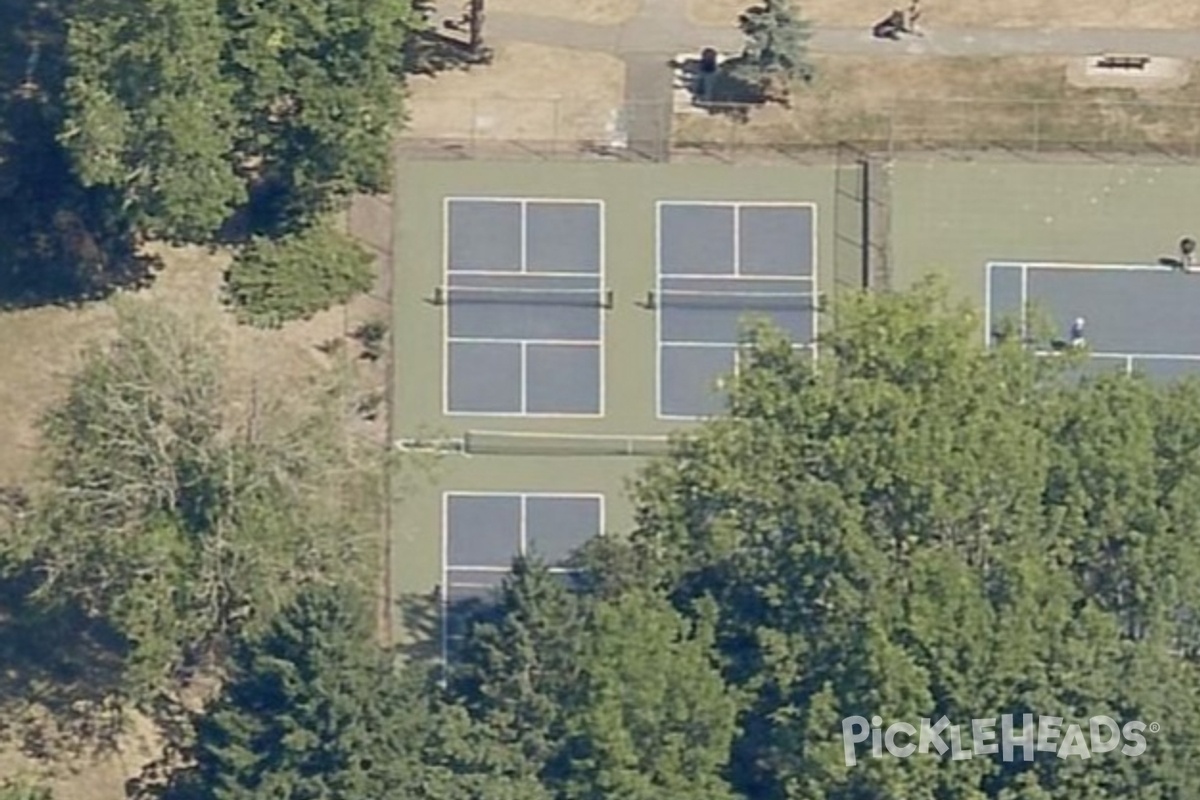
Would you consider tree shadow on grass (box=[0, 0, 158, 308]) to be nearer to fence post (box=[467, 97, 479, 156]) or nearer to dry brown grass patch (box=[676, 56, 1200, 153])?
fence post (box=[467, 97, 479, 156])

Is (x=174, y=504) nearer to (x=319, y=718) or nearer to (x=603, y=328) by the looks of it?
(x=319, y=718)

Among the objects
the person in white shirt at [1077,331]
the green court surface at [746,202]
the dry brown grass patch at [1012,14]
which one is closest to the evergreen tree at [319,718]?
the green court surface at [746,202]

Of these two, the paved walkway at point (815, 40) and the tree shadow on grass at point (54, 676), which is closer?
the tree shadow on grass at point (54, 676)

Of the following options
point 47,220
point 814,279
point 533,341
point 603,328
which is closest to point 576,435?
point 533,341

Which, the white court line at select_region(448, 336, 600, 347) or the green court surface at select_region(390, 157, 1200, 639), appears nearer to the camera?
the green court surface at select_region(390, 157, 1200, 639)

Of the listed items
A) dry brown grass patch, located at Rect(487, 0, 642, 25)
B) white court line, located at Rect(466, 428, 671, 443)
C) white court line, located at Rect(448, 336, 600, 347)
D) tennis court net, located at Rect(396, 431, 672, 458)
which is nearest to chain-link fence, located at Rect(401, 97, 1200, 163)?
dry brown grass patch, located at Rect(487, 0, 642, 25)

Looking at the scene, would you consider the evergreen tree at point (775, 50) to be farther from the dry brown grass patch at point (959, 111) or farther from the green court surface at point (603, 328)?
the green court surface at point (603, 328)

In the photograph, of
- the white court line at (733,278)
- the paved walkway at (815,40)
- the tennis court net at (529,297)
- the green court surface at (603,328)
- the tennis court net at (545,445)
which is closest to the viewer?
the green court surface at (603,328)

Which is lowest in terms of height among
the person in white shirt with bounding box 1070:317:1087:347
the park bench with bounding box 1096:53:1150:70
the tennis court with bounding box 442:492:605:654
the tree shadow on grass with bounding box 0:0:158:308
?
the tennis court with bounding box 442:492:605:654
